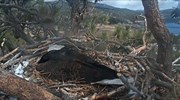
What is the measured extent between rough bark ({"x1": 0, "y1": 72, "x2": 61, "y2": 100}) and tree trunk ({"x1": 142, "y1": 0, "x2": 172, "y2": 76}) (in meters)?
1.32

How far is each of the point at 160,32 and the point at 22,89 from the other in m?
1.57

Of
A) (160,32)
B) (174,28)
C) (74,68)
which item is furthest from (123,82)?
(174,28)

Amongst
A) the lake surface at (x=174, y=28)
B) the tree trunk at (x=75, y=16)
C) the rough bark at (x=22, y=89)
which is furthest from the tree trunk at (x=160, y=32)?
the tree trunk at (x=75, y=16)

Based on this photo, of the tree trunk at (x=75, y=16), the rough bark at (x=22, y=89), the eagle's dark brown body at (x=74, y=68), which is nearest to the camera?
the rough bark at (x=22, y=89)

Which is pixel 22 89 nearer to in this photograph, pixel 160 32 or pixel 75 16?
pixel 160 32

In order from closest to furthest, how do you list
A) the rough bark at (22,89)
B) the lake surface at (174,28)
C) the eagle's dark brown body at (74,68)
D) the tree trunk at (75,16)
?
the rough bark at (22,89) → the eagle's dark brown body at (74,68) → the lake surface at (174,28) → the tree trunk at (75,16)

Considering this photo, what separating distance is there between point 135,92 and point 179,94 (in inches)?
15.5

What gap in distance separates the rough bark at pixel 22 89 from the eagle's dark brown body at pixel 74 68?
1.76ft

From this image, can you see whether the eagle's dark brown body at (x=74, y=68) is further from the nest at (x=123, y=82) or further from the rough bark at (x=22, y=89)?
the rough bark at (x=22, y=89)

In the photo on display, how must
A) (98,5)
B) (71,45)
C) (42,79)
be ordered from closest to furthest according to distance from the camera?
(42,79) < (71,45) < (98,5)

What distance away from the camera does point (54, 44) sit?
171 inches

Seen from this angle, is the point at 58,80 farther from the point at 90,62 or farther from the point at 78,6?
the point at 78,6

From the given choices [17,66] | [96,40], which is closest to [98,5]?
[96,40]

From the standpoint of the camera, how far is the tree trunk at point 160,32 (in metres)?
3.70
